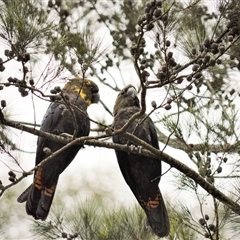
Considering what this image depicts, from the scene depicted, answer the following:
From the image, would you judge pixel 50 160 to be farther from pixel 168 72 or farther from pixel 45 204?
pixel 168 72

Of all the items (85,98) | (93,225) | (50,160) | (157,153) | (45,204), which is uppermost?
(85,98)

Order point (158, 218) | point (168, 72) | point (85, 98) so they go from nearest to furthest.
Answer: point (168, 72) < point (158, 218) < point (85, 98)

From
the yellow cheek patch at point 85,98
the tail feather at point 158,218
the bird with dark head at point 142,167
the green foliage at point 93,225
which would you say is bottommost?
the green foliage at point 93,225

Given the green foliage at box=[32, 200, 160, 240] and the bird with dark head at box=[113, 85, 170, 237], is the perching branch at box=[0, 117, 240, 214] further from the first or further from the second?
the bird with dark head at box=[113, 85, 170, 237]

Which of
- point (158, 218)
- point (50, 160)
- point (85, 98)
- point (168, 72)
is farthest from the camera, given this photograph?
point (85, 98)

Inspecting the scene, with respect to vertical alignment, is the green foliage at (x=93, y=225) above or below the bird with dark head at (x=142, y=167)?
below

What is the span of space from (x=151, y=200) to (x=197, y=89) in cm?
Result: 75

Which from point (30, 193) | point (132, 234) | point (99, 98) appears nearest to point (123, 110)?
point (99, 98)

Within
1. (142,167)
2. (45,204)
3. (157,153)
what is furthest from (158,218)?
(157,153)

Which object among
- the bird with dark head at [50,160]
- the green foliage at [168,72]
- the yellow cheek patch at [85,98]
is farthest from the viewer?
the yellow cheek patch at [85,98]

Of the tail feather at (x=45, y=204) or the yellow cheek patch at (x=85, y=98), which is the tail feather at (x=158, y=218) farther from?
the yellow cheek patch at (x=85, y=98)

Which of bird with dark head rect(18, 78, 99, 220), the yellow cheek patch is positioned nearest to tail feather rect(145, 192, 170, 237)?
bird with dark head rect(18, 78, 99, 220)

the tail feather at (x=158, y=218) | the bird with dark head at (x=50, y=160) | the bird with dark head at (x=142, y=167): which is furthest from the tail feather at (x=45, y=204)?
the tail feather at (x=158, y=218)

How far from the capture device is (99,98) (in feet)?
14.7
